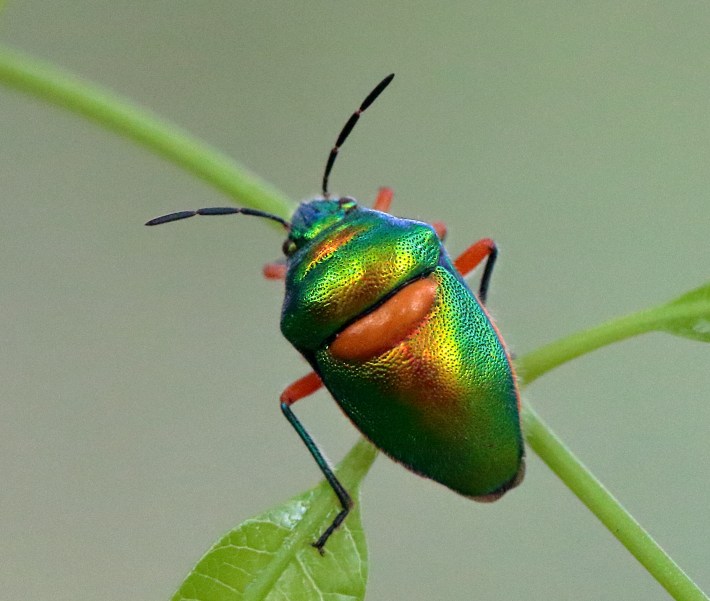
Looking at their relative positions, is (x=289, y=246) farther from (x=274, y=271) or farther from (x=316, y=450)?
(x=316, y=450)

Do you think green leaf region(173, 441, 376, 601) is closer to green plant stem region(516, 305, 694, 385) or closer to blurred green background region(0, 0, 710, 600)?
green plant stem region(516, 305, 694, 385)

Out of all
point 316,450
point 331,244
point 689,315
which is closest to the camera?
point 689,315

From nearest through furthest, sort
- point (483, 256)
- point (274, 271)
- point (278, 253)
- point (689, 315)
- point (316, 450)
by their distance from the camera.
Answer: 1. point (689, 315)
2. point (316, 450)
3. point (483, 256)
4. point (274, 271)
5. point (278, 253)

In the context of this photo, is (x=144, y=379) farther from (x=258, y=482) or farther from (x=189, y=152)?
(x=189, y=152)

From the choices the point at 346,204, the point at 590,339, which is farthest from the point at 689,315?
the point at 346,204

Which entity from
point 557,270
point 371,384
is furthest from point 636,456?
point 371,384

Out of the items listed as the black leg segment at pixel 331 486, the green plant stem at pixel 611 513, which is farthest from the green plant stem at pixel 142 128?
the green plant stem at pixel 611 513

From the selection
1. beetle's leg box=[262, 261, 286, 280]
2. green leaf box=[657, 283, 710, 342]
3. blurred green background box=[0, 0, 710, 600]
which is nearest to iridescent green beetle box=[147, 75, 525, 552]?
beetle's leg box=[262, 261, 286, 280]
